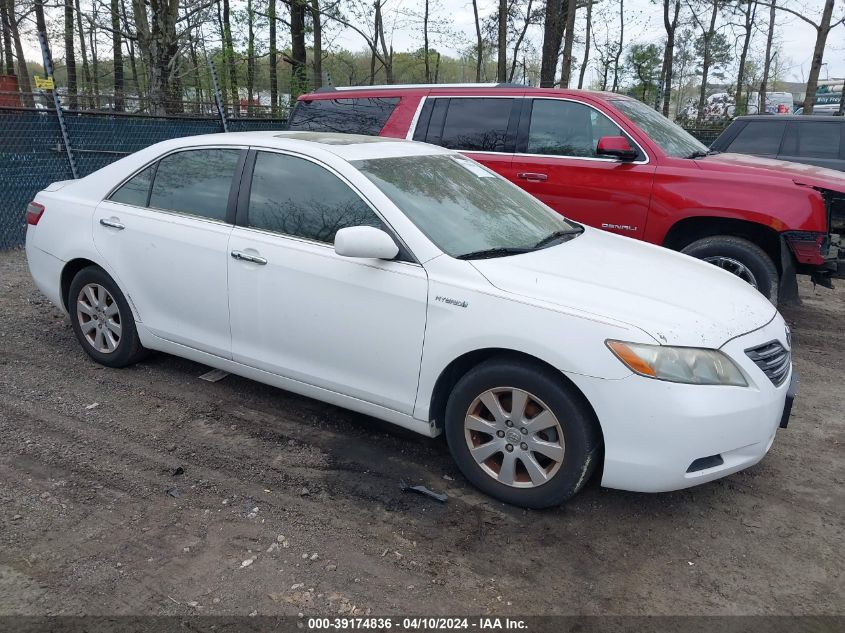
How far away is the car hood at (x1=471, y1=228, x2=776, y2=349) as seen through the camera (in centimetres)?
299

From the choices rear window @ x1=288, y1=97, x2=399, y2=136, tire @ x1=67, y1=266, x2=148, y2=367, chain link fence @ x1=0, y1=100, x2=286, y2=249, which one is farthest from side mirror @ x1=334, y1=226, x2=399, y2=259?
chain link fence @ x1=0, y1=100, x2=286, y2=249

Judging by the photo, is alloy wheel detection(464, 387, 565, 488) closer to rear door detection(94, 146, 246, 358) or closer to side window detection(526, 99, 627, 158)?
rear door detection(94, 146, 246, 358)

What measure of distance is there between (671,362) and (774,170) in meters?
3.94

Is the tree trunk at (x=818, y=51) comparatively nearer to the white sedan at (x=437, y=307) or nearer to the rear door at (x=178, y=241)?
the white sedan at (x=437, y=307)

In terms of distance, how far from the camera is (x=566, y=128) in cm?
650

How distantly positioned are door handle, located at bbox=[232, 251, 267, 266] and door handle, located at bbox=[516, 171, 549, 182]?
11.6 ft

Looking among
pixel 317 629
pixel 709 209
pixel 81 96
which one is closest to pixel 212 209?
pixel 317 629

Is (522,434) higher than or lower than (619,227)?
lower

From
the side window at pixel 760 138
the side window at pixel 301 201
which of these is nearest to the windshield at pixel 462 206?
the side window at pixel 301 201

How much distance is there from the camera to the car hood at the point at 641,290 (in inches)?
118

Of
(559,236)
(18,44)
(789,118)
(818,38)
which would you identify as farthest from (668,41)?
(559,236)

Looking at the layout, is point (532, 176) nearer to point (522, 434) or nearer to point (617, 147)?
point (617, 147)

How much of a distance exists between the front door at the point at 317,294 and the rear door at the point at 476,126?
10.5ft

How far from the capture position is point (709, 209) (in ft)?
19.2
